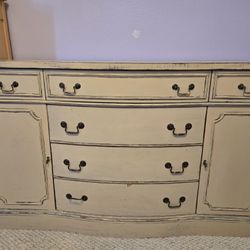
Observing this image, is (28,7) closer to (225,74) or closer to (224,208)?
(225,74)

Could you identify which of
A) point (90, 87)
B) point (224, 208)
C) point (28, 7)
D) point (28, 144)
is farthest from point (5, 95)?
point (224, 208)

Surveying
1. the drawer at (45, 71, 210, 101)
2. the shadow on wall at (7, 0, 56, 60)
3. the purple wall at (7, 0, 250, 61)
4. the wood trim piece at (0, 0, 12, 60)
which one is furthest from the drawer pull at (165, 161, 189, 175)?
the wood trim piece at (0, 0, 12, 60)

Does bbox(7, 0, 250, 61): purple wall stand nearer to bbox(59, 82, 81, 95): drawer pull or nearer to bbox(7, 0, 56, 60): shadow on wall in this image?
bbox(7, 0, 56, 60): shadow on wall

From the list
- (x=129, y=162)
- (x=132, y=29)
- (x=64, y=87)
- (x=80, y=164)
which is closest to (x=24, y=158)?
(x=80, y=164)

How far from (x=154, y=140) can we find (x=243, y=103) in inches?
17.5

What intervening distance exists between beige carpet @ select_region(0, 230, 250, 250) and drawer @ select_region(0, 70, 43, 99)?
0.79 m

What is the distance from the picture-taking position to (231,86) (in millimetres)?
1112

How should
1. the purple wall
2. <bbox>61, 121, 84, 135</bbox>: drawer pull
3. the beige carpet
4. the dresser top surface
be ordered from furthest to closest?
the purple wall < the beige carpet < <bbox>61, 121, 84, 135</bbox>: drawer pull < the dresser top surface

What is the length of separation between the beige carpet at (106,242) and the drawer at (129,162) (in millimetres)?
367

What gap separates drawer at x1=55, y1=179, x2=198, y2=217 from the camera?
49.6 inches

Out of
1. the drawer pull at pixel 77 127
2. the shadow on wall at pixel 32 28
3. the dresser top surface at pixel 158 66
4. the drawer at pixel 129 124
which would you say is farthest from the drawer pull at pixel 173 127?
the shadow on wall at pixel 32 28

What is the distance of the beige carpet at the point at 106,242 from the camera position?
4.29 ft

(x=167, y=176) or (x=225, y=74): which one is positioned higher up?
(x=225, y=74)

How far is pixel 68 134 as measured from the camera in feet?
3.99
